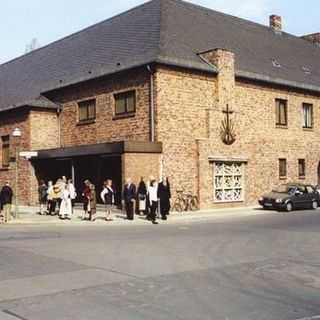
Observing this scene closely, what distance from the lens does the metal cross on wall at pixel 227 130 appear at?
99.2 feet

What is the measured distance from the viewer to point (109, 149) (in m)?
27.0

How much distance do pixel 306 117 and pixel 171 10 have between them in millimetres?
10383

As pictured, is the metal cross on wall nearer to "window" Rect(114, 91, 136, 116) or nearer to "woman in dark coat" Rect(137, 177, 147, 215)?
"window" Rect(114, 91, 136, 116)

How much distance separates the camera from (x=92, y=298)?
8281 mm

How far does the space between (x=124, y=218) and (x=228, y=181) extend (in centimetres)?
781

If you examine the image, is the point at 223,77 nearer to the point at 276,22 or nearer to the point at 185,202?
the point at 185,202

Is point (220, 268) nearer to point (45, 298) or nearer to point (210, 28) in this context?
point (45, 298)

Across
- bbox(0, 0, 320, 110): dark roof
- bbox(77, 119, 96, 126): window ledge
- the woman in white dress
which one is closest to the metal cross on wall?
bbox(0, 0, 320, 110): dark roof

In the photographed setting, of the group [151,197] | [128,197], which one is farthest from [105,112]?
[151,197]

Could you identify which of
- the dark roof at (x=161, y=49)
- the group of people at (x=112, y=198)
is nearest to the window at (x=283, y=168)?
the dark roof at (x=161, y=49)

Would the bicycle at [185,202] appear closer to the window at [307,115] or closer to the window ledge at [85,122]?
the window ledge at [85,122]

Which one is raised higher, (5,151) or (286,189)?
(5,151)

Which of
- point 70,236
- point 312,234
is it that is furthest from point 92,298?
point 312,234

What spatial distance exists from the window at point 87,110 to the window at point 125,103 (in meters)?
1.93
